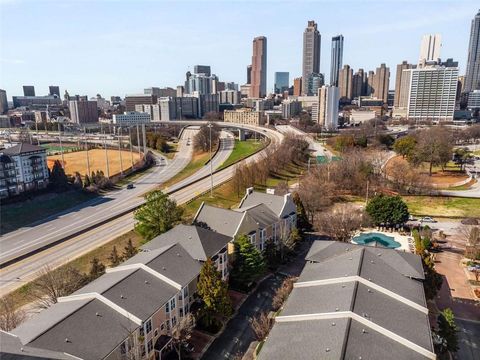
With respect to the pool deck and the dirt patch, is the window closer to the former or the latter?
the pool deck

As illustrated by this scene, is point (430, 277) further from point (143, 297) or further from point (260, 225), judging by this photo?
point (143, 297)

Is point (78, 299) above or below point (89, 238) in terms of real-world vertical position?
above

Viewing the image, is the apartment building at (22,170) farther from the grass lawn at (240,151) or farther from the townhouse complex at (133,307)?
the townhouse complex at (133,307)

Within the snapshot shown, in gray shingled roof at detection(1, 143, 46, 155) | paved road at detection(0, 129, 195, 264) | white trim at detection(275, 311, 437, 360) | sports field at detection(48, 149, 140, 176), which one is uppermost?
gray shingled roof at detection(1, 143, 46, 155)

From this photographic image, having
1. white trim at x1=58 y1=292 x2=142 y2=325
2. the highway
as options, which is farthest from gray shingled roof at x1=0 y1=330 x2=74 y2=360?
the highway

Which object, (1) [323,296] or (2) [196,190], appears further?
(2) [196,190]

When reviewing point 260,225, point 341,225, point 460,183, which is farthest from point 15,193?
point 460,183

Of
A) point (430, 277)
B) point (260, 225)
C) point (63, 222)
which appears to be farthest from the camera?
point (63, 222)
